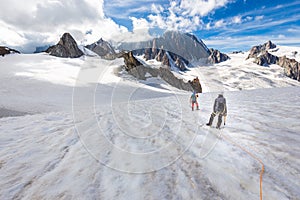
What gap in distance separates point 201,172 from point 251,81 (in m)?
193

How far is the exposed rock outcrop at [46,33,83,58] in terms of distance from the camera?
3214 inches

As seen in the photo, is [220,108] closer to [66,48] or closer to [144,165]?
[144,165]

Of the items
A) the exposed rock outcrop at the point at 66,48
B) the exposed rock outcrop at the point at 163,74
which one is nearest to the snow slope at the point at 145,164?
the exposed rock outcrop at the point at 163,74

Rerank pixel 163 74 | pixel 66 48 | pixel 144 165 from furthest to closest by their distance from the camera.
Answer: pixel 66 48, pixel 163 74, pixel 144 165

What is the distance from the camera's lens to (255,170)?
4.12 metres

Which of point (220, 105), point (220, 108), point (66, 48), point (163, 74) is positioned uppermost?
point (66, 48)

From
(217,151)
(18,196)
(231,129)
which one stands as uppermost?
(18,196)

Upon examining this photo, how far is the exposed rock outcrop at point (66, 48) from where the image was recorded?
268ft

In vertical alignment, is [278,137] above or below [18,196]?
below

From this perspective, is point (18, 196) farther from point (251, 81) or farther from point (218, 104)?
point (251, 81)

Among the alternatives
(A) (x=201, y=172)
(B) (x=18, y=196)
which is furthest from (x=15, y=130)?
(A) (x=201, y=172)

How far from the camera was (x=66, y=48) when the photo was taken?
281 ft

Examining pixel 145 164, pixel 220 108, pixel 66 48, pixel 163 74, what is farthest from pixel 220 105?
pixel 66 48

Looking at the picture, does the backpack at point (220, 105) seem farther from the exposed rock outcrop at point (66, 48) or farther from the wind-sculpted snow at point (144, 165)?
the exposed rock outcrop at point (66, 48)
